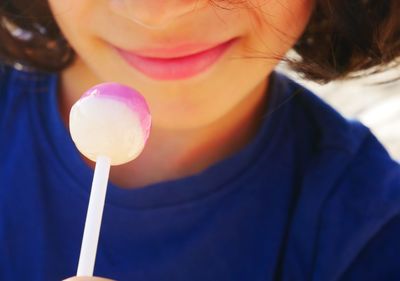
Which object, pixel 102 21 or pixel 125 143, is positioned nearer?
pixel 125 143

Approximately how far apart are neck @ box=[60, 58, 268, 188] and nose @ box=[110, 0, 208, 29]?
0.84ft

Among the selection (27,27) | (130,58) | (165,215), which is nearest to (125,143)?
(130,58)

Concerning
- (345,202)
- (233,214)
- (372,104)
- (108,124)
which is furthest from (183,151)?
(372,104)

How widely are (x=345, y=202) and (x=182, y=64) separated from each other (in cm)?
28

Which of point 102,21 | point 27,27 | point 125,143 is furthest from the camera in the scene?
point 27,27

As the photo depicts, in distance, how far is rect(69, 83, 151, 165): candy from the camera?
52cm

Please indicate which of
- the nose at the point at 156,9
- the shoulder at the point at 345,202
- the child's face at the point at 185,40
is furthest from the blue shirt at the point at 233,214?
the nose at the point at 156,9

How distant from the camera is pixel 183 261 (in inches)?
33.3

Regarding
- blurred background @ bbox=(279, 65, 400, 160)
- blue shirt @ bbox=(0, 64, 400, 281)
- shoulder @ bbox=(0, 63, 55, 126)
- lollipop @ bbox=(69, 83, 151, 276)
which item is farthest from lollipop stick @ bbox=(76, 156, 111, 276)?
blurred background @ bbox=(279, 65, 400, 160)

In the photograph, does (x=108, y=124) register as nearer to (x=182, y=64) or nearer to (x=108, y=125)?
(x=108, y=125)

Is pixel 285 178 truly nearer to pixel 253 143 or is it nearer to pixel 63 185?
pixel 253 143

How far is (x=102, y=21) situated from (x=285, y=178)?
32cm

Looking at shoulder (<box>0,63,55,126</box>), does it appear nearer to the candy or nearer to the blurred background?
the candy

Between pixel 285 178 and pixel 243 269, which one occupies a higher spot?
pixel 285 178
